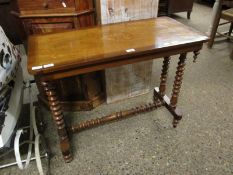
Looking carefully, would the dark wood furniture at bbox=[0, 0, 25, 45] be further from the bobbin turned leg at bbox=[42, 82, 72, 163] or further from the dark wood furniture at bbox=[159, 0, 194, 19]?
the dark wood furniture at bbox=[159, 0, 194, 19]

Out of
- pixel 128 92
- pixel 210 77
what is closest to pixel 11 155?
pixel 128 92

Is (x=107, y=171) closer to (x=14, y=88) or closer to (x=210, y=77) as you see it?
(x=14, y=88)

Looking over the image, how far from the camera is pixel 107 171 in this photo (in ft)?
4.15

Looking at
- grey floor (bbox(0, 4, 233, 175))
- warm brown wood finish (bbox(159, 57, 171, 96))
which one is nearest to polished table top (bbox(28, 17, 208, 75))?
warm brown wood finish (bbox(159, 57, 171, 96))

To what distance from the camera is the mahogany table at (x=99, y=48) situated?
37.9 inches

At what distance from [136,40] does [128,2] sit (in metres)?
0.45

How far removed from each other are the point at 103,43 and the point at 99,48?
0.21 ft

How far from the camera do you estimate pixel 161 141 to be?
144cm

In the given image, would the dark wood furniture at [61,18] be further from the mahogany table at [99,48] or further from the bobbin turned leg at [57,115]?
the bobbin turned leg at [57,115]

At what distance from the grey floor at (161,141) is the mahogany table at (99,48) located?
15cm

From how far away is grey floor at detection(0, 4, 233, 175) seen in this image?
4.20ft

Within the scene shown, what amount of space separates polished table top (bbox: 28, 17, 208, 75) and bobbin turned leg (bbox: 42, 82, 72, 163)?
0.14 m

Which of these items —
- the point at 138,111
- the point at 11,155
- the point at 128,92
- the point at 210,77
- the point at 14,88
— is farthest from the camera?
the point at 210,77

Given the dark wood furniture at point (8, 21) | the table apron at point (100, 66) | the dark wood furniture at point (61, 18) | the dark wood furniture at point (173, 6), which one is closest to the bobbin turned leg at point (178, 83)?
the table apron at point (100, 66)
